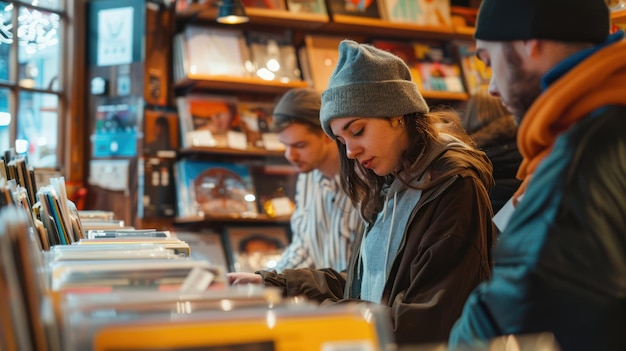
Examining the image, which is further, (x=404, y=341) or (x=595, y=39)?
(x=404, y=341)

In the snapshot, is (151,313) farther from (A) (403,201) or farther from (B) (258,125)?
(B) (258,125)

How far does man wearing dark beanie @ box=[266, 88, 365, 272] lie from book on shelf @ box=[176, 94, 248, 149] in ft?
3.89

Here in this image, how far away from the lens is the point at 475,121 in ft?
11.9

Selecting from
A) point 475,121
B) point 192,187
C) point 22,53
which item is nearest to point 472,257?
point 475,121

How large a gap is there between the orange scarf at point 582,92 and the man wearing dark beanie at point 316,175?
2215 mm

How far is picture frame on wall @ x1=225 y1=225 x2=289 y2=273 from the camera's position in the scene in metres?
4.91

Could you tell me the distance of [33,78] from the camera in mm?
4641

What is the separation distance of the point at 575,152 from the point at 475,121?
7.96 ft

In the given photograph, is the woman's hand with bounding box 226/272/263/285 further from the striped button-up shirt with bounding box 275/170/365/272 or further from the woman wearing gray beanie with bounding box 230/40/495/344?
the striped button-up shirt with bounding box 275/170/365/272

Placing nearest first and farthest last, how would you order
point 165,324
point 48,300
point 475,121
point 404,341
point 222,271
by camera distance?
point 165,324
point 48,300
point 222,271
point 404,341
point 475,121

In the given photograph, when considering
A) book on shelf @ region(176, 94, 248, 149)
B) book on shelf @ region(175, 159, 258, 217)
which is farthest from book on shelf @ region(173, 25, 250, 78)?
book on shelf @ region(175, 159, 258, 217)

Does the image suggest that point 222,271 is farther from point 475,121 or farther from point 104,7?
point 104,7

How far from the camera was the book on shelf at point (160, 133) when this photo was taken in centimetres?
477

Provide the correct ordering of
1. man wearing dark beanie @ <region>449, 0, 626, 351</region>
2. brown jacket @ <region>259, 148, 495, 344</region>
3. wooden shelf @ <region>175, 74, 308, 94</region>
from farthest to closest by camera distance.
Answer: wooden shelf @ <region>175, 74, 308, 94</region> < brown jacket @ <region>259, 148, 495, 344</region> < man wearing dark beanie @ <region>449, 0, 626, 351</region>
